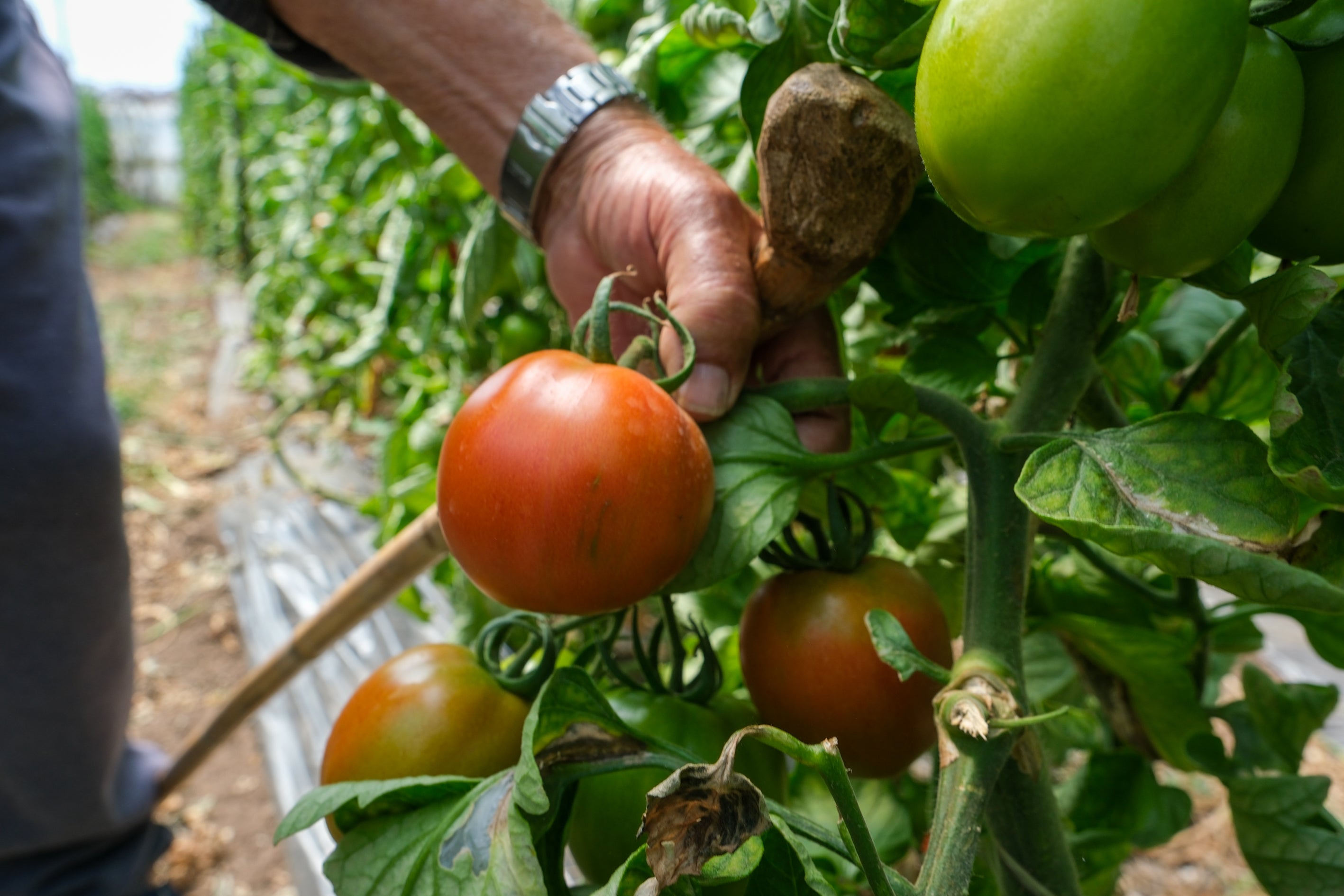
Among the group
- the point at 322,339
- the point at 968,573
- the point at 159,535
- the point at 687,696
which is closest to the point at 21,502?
the point at 687,696

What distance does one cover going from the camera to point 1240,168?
234mm

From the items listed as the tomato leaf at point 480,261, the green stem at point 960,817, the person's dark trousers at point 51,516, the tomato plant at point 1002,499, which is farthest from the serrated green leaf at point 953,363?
the person's dark trousers at point 51,516

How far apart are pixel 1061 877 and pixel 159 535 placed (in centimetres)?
349

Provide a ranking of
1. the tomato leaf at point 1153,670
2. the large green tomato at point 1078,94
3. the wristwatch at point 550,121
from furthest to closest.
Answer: the wristwatch at point 550,121 → the tomato leaf at point 1153,670 → the large green tomato at point 1078,94

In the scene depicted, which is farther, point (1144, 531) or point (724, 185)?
point (724, 185)

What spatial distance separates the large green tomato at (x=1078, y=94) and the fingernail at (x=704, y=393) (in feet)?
0.69

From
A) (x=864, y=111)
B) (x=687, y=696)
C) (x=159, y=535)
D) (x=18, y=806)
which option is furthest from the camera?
(x=159, y=535)

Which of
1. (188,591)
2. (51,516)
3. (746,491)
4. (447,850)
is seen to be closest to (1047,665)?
(746,491)

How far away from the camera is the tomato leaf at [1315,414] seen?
255 mm

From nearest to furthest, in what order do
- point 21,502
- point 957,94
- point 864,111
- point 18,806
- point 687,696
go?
1. point 957,94
2. point 864,111
3. point 687,696
4. point 21,502
5. point 18,806

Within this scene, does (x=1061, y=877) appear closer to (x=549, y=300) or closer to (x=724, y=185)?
(x=724, y=185)

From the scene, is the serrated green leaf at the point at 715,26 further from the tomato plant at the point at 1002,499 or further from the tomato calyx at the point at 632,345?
the tomato calyx at the point at 632,345

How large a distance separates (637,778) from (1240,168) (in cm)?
32

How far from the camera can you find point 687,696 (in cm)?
46
